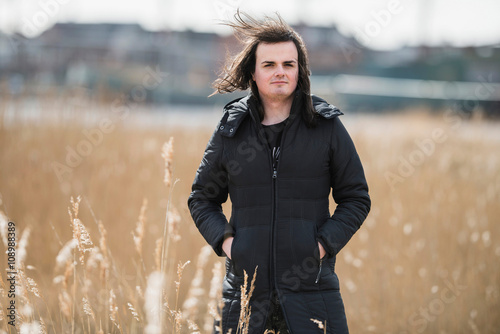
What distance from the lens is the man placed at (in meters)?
1.84

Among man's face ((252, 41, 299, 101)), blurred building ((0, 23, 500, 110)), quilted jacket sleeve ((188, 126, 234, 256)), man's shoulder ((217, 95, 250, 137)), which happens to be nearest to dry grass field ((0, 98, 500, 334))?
quilted jacket sleeve ((188, 126, 234, 256))

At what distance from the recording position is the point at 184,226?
14.3 ft

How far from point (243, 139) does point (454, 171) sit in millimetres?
4552

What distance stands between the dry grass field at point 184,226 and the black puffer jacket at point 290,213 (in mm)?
1060

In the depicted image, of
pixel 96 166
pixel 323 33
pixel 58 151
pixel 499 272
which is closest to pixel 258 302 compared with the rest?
pixel 499 272

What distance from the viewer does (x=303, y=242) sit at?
72.1 inches


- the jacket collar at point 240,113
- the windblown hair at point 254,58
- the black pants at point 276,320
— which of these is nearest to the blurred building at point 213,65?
the windblown hair at point 254,58

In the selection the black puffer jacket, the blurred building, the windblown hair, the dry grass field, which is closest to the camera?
the black puffer jacket

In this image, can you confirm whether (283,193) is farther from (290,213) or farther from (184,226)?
(184,226)

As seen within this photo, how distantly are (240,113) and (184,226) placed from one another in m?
2.54

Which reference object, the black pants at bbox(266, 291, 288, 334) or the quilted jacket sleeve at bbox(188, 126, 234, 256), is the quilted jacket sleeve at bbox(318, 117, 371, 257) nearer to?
the black pants at bbox(266, 291, 288, 334)

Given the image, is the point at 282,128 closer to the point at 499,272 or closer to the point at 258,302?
the point at 258,302

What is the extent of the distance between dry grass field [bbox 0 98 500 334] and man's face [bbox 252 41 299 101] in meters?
1.34

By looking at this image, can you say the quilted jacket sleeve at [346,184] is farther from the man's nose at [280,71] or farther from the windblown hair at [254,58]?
the man's nose at [280,71]
